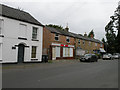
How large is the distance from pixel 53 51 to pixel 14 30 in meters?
10.1

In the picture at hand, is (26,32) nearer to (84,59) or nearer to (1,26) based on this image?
(1,26)

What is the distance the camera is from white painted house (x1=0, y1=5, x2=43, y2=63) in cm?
1633

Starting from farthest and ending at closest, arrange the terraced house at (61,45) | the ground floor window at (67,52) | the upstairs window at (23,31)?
the ground floor window at (67,52), the terraced house at (61,45), the upstairs window at (23,31)

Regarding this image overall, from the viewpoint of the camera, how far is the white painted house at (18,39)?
16328 millimetres

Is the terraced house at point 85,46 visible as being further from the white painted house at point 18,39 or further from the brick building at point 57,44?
the white painted house at point 18,39

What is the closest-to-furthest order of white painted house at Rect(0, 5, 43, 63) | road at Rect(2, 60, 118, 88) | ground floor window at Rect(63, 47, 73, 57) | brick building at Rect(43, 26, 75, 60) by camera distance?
road at Rect(2, 60, 118, 88), white painted house at Rect(0, 5, 43, 63), brick building at Rect(43, 26, 75, 60), ground floor window at Rect(63, 47, 73, 57)

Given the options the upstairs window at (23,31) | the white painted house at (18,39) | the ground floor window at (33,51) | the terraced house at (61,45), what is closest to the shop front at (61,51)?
the terraced house at (61,45)

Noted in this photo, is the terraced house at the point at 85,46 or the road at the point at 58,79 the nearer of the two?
the road at the point at 58,79

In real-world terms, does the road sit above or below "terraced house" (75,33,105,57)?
below

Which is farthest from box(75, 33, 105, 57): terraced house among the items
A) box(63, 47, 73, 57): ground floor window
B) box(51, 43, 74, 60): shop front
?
box(51, 43, 74, 60): shop front

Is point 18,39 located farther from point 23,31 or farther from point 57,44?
point 57,44

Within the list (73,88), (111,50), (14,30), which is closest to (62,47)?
(14,30)

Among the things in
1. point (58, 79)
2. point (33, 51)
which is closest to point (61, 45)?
point (33, 51)

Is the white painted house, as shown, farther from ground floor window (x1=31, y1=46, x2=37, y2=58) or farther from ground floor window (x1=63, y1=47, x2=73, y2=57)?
ground floor window (x1=63, y1=47, x2=73, y2=57)
